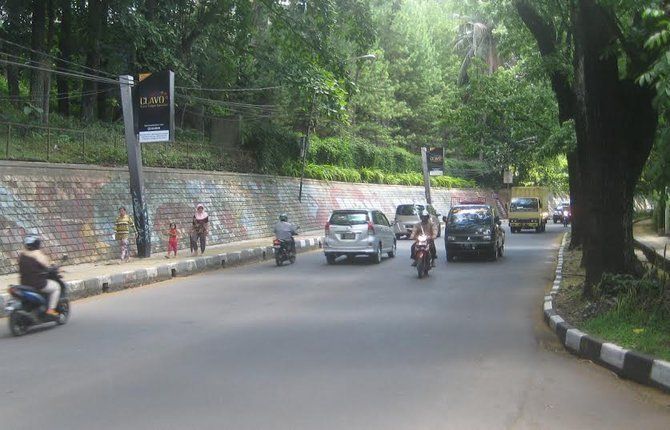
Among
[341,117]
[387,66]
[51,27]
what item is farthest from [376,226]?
[387,66]

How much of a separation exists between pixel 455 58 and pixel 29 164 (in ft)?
150

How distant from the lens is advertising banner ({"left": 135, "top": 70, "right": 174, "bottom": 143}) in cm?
1850

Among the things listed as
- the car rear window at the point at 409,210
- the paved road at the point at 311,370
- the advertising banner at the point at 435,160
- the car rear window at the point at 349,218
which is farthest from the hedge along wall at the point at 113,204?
the advertising banner at the point at 435,160

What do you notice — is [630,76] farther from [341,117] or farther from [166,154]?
[166,154]

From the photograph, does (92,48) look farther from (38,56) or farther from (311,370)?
(311,370)

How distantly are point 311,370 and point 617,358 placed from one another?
3296mm

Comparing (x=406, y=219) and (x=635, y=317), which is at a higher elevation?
(x=406, y=219)

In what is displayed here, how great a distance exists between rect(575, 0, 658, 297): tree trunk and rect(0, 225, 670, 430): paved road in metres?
1.80

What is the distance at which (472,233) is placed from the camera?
65.5 feet

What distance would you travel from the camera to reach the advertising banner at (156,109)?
1850cm

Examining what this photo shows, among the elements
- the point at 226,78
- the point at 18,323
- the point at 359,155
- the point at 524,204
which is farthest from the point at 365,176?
the point at 18,323

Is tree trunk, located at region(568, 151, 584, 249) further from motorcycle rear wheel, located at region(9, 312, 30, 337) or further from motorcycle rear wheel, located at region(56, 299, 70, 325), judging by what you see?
motorcycle rear wheel, located at region(9, 312, 30, 337)

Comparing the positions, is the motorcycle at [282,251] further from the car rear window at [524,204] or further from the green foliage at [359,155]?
the car rear window at [524,204]

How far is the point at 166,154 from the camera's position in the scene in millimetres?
25406
